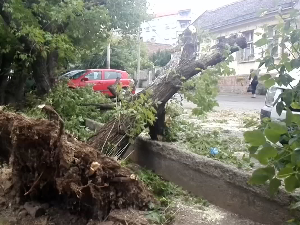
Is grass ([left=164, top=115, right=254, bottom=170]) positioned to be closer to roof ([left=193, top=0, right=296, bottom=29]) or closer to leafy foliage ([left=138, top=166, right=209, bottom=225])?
leafy foliage ([left=138, top=166, right=209, bottom=225])

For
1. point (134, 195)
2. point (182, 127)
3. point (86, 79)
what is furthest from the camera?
point (86, 79)

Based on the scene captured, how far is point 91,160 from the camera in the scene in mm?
3992

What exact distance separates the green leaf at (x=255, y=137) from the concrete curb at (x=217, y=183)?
75.8 inches

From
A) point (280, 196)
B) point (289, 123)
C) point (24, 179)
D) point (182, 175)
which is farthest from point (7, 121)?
point (289, 123)

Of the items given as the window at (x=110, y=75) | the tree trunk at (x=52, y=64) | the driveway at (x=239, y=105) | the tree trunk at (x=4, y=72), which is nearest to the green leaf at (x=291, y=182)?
the driveway at (x=239, y=105)

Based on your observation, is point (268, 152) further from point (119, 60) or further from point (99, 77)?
point (119, 60)

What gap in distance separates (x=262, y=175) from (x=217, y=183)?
2.47 meters

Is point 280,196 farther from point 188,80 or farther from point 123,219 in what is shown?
point 188,80

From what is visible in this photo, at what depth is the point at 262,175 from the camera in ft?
7.19

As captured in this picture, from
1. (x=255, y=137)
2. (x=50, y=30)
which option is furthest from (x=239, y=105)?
(x=255, y=137)

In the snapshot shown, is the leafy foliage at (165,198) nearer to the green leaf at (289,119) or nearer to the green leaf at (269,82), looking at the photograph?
the green leaf at (269,82)

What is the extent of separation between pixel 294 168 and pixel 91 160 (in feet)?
7.58

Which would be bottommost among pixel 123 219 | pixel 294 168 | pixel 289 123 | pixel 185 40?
pixel 123 219

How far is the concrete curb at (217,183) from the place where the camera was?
3.91 metres
